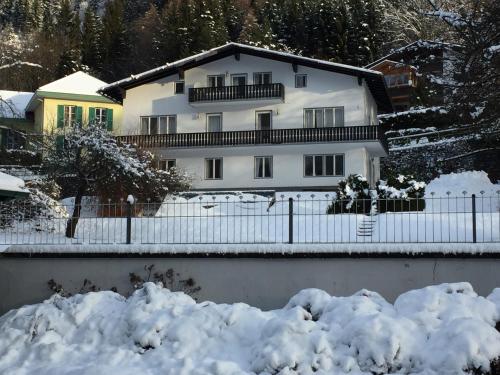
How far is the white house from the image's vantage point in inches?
1390

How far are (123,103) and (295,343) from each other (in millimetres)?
32163

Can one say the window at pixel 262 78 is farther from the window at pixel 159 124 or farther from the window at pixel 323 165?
the window at pixel 159 124

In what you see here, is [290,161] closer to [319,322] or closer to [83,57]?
[319,322]

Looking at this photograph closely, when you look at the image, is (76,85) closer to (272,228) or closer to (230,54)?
(230,54)

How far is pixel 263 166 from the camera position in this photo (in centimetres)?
3669

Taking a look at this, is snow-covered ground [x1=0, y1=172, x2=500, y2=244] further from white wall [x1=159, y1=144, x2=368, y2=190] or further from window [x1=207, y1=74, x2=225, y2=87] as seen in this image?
window [x1=207, y1=74, x2=225, y2=87]

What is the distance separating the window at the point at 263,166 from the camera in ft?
120

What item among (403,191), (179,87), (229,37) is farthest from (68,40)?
(403,191)

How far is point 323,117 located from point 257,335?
28.2 metres

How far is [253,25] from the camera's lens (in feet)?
196

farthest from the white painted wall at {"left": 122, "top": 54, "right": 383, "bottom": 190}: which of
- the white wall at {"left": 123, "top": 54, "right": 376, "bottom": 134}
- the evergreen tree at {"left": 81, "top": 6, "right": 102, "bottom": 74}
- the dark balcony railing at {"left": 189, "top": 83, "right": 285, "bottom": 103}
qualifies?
the evergreen tree at {"left": 81, "top": 6, "right": 102, "bottom": 74}

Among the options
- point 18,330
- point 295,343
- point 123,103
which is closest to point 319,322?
point 295,343

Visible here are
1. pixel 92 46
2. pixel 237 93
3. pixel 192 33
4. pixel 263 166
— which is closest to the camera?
pixel 237 93

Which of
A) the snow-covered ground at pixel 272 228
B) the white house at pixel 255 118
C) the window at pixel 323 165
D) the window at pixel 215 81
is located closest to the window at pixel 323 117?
the white house at pixel 255 118
